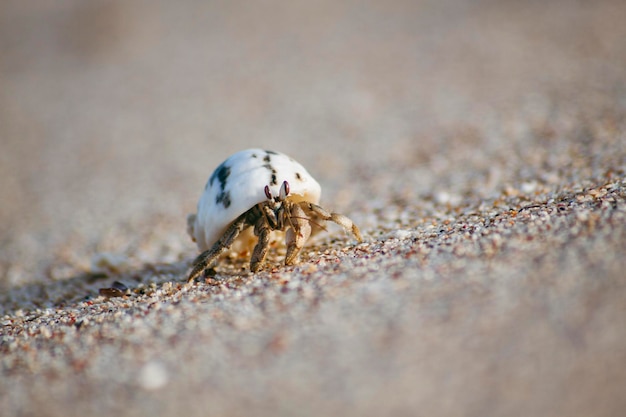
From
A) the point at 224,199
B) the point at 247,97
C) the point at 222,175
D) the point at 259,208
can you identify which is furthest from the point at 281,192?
the point at 247,97

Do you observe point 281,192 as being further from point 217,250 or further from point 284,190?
point 217,250

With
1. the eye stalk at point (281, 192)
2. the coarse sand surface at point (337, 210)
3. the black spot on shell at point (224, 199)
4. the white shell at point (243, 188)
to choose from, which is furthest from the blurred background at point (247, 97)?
the eye stalk at point (281, 192)

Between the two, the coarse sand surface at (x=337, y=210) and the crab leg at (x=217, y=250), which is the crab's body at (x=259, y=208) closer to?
the crab leg at (x=217, y=250)

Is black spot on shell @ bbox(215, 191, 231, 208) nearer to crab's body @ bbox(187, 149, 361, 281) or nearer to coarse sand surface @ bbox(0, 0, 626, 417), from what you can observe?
crab's body @ bbox(187, 149, 361, 281)

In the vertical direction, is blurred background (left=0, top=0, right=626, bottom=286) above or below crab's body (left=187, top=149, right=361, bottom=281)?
above

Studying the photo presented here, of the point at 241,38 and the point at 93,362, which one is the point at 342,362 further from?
the point at 241,38

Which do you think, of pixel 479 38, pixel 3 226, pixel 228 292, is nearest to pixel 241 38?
pixel 479 38

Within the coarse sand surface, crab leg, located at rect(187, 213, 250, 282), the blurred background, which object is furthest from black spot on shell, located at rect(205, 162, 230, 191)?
the blurred background
